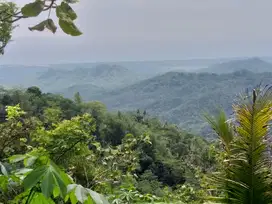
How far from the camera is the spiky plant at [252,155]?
6.59 feet

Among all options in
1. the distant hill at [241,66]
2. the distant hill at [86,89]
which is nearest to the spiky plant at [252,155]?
the distant hill at [86,89]

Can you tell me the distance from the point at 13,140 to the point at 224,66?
162 metres

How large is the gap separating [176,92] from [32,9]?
100011 millimetres

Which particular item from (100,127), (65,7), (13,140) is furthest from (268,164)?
(100,127)

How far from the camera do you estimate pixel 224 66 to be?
16025 cm

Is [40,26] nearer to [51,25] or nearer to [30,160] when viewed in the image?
[51,25]

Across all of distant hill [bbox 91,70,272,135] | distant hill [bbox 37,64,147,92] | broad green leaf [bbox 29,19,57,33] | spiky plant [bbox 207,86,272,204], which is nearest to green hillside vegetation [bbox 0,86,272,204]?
spiky plant [bbox 207,86,272,204]

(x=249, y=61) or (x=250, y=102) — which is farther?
(x=249, y=61)

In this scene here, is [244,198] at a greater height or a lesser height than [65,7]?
lesser

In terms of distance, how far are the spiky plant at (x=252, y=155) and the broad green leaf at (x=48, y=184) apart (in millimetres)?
1571

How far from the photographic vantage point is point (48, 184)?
572 mm

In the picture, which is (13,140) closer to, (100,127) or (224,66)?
(100,127)

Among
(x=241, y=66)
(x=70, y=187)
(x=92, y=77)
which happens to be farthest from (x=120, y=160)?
(x=241, y=66)

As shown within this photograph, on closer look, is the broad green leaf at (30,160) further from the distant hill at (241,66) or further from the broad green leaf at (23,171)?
the distant hill at (241,66)
